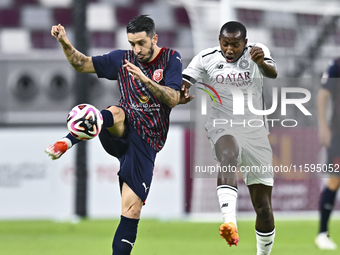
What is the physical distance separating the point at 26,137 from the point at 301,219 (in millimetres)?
5032

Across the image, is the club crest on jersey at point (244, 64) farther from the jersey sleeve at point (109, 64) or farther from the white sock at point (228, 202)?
the white sock at point (228, 202)

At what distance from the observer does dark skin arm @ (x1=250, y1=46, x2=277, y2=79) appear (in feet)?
17.3

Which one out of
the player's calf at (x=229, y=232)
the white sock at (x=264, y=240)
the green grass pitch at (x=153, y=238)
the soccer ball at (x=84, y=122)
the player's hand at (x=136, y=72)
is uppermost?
the player's hand at (x=136, y=72)

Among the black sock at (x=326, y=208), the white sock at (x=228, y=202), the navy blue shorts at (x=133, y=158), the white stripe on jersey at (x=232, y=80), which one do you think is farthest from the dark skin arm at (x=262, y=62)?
the black sock at (x=326, y=208)

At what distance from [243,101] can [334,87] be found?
2570 millimetres

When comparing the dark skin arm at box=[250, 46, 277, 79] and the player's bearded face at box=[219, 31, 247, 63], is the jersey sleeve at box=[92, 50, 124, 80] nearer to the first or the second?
the player's bearded face at box=[219, 31, 247, 63]

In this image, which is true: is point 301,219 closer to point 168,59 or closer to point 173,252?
point 173,252

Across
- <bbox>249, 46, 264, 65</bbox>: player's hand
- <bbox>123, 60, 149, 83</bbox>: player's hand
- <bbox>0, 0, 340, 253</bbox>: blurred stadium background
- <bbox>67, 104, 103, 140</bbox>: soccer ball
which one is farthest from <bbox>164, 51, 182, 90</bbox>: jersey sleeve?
<bbox>0, 0, 340, 253</bbox>: blurred stadium background

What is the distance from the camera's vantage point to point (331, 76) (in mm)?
7699

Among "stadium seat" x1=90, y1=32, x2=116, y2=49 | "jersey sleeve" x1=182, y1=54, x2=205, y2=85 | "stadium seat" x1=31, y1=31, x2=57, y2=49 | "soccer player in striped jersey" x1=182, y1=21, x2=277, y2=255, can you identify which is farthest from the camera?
"stadium seat" x1=31, y1=31, x2=57, y2=49

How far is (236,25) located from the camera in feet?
18.0

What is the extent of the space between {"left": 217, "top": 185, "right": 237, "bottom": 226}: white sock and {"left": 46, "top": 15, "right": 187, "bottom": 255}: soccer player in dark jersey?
63 centimetres

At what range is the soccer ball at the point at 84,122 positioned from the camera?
4.89 m

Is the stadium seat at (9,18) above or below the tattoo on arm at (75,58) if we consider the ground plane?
above
